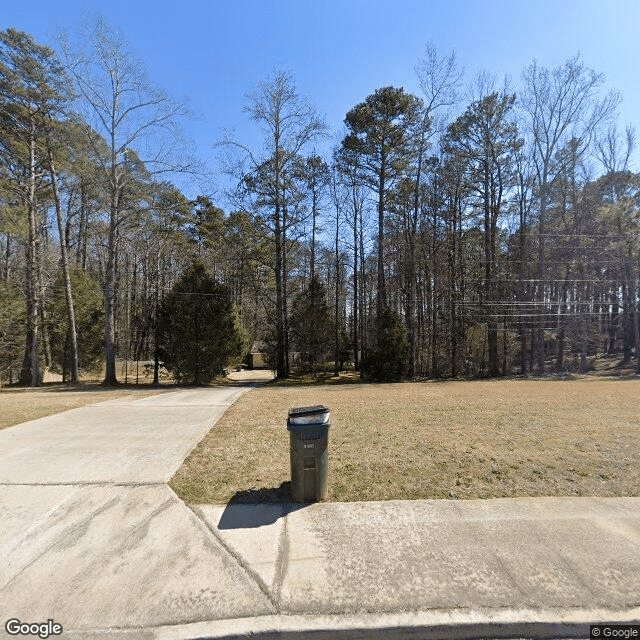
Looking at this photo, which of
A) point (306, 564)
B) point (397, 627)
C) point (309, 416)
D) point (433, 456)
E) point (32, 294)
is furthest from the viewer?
point (32, 294)

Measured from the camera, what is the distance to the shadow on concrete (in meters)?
3.28

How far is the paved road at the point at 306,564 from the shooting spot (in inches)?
86.4

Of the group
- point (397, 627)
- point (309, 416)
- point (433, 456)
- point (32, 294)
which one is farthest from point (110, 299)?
point (397, 627)

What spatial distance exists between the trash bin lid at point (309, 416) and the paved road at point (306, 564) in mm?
838

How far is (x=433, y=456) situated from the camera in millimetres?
5043

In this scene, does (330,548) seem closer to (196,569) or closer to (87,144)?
(196,569)

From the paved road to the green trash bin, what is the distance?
0.16 metres

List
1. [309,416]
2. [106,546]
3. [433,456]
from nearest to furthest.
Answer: [106,546], [309,416], [433,456]

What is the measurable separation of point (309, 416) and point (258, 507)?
98 centimetres

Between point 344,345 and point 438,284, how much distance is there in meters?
8.50

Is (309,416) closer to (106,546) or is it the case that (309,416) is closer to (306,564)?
(306,564)

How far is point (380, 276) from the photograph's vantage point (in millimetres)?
21656

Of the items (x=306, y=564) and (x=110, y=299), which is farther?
(x=110, y=299)

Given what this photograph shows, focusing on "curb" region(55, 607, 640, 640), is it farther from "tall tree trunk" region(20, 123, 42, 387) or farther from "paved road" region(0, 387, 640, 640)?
"tall tree trunk" region(20, 123, 42, 387)
